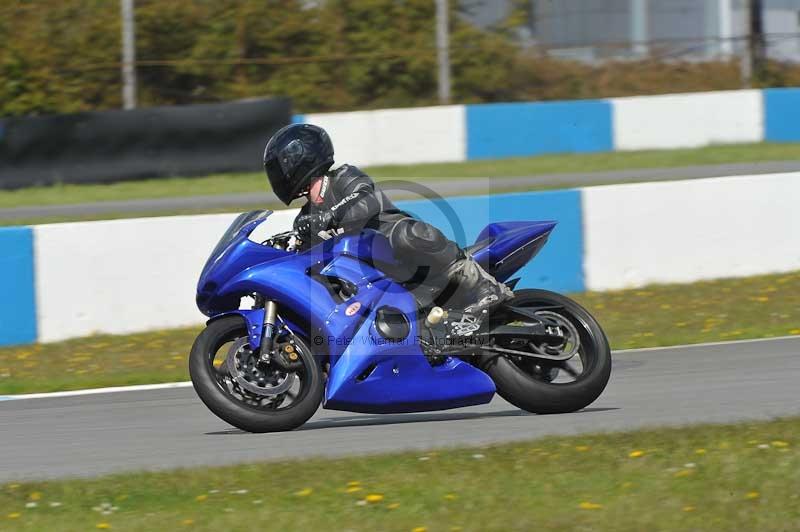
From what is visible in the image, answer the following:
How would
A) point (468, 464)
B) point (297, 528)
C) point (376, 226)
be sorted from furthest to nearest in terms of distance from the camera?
point (376, 226)
point (468, 464)
point (297, 528)

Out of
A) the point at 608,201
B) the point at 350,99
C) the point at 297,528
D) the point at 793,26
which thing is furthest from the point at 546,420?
the point at 793,26

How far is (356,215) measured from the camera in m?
6.29

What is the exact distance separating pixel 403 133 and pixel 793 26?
1484 cm

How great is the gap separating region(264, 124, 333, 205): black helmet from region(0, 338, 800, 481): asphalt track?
48.2 inches

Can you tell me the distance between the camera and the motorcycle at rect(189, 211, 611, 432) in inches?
246

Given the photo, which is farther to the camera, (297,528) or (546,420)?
(546,420)

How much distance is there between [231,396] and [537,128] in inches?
587

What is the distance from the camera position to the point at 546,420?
654 centimetres

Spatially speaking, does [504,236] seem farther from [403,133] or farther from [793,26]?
[793,26]

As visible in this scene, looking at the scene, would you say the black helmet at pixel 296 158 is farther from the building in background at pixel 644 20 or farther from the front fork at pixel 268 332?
the building in background at pixel 644 20

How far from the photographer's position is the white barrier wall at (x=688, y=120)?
819 inches

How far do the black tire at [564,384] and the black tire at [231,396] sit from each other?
0.88 m

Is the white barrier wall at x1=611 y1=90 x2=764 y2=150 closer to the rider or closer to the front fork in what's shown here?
the rider

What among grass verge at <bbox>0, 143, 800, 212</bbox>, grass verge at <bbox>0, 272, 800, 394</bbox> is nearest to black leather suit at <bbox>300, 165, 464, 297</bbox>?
grass verge at <bbox>0, 272, 800, 394</bbox>
